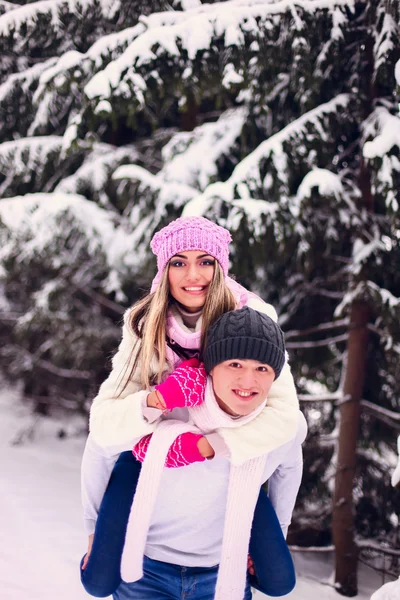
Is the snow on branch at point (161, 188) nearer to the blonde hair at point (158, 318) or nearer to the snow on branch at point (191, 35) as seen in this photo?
the snow on branch at point (191, 35)

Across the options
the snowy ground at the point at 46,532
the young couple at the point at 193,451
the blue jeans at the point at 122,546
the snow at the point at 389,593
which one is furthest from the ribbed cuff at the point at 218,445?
the snowy ground at the point at 46,532

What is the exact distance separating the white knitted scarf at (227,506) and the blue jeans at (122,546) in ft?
0.23

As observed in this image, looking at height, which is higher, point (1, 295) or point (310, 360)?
point (310, 360)

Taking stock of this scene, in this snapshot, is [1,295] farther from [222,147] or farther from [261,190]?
[261,190]

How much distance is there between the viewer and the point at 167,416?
2.03 meters

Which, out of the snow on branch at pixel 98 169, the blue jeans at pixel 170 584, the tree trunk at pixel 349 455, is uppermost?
the snow on branch at pixel 98 169

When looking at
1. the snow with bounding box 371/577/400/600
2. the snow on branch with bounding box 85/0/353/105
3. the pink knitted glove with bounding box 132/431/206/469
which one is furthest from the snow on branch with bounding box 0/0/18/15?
the snow with bounding box 371/577/400/600

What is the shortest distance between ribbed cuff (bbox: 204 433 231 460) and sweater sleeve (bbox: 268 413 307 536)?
310mm

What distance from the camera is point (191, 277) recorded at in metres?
2.12

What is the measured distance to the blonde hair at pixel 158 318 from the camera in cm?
199

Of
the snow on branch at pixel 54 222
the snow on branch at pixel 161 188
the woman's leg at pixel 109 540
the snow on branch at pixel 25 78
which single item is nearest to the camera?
the woman's leg at pixel 109 540

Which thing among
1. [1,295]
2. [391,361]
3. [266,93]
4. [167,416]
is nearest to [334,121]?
[266,93]

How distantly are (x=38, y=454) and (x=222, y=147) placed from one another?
4321 mm

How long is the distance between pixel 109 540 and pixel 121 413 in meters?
0.51
